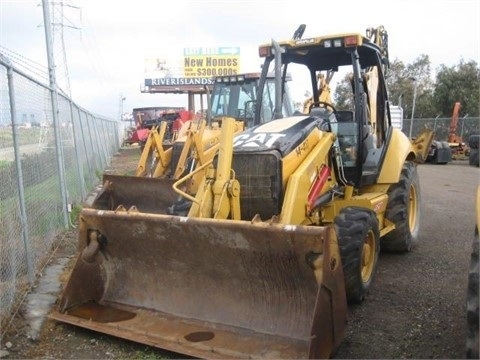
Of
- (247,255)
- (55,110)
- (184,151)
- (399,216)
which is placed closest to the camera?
(247,255)

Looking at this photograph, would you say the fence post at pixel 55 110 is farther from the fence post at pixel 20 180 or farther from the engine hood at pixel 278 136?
the engine hood at pixel 278 136

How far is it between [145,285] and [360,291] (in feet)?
5.98

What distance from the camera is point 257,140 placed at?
4680 mm

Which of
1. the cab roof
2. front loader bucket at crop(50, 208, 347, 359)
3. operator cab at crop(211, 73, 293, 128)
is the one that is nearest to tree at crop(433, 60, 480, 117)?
operator cab at crop(211, 73, 293, 128)

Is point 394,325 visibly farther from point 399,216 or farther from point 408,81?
point 408,81

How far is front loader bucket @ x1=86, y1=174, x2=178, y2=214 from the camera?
7.41 meters

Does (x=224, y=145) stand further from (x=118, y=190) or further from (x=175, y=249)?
(x=118, y=190)

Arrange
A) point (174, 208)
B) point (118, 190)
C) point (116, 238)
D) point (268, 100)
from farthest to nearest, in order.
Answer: point (268, 100) → point (118, 190) → point (174, 208) → point (116, 238)

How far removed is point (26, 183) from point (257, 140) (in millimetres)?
2530

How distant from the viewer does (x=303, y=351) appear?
3510 mm

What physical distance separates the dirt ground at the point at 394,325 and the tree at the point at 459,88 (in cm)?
2697

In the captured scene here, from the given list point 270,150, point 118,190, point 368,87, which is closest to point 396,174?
point 368,87

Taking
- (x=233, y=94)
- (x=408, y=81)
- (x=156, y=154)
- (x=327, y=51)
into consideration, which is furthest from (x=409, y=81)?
(x=327, y=51)

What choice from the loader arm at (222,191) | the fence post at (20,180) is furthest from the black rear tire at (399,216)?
the fence post at (20,180)
